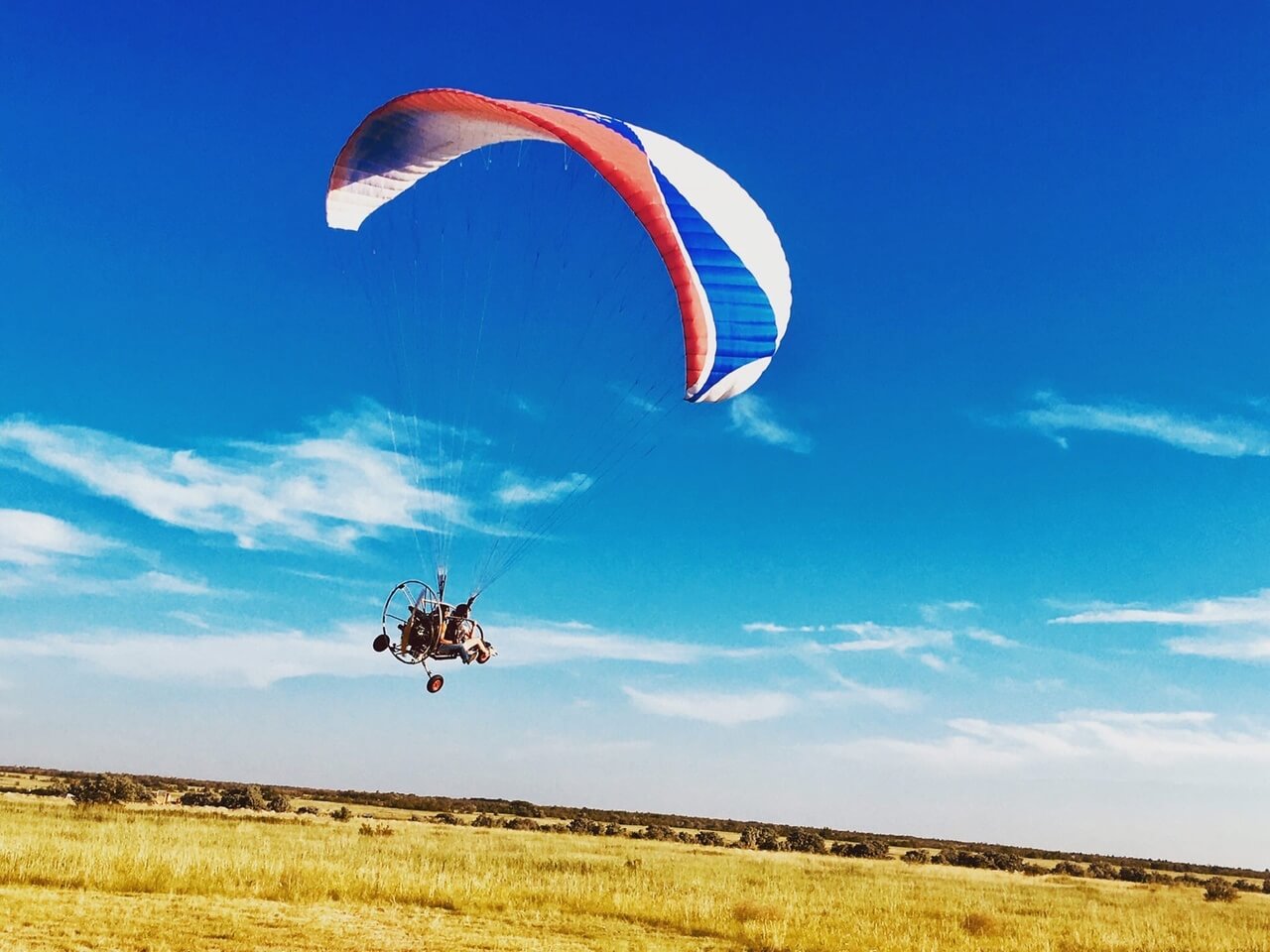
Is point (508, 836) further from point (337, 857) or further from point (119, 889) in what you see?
point (119, 889)

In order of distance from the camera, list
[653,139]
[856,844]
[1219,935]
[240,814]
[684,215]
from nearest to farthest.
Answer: [684,215]
[653,139]
[1219,935]
[240,814]
[856,844]

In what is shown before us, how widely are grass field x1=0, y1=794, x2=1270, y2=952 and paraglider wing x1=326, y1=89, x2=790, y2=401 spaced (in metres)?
8.39

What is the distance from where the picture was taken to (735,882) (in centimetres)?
2419

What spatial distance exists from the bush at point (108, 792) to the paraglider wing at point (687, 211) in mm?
29943

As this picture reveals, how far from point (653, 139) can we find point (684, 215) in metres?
1.83

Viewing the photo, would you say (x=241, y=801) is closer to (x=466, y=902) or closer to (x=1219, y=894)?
(x=466, y=902)

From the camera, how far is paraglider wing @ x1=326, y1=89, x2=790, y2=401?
1351cm

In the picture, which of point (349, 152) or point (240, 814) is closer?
point (349, 152)

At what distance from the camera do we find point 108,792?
35.7 metres

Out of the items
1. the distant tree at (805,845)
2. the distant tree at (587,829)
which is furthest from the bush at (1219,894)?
the distant tree at (587,829)

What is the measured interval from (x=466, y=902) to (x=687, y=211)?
38.2 ft

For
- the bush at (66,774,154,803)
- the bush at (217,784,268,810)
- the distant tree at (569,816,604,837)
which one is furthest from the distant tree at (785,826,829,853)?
the bush at (66,774,154,803)

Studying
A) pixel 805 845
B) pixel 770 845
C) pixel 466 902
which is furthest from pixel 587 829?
pixel 466 902

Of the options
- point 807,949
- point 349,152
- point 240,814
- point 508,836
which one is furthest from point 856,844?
point 349,152
